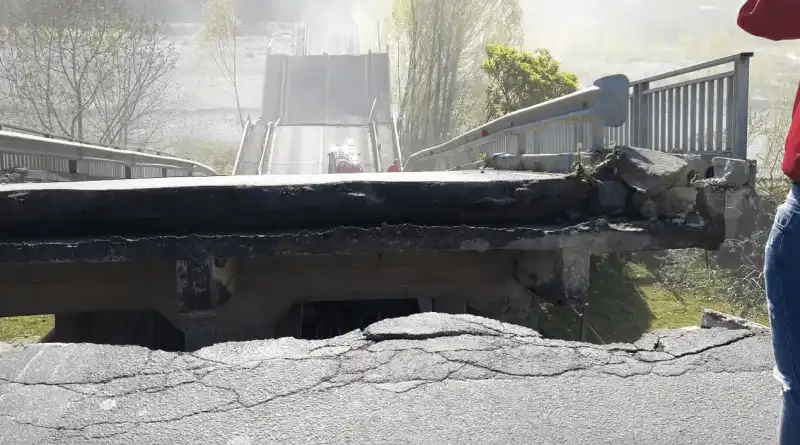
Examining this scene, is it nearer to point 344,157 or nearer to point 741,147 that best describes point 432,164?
point 344,157

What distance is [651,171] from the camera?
4633 mm

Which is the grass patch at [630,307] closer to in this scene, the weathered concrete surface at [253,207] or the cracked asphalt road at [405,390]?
the weathered concrete surface at [253,207]

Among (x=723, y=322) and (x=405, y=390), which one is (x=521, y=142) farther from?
(x=405, y=390)

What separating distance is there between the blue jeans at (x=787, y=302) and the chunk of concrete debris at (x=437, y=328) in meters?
1.89

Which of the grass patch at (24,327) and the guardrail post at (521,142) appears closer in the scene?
the grass patch at (24,327)

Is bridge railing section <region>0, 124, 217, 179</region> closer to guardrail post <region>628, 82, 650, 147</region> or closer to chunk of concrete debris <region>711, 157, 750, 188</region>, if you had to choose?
guardrail post <region>628, 82, 650, 147</region>

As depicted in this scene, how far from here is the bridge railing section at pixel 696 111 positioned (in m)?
6.00

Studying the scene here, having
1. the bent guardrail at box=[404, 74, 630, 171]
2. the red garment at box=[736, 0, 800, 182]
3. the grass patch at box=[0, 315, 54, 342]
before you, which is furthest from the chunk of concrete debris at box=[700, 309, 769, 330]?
the grass patch at box=[0, 315, 54, 342]

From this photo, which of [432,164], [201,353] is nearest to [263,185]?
[201,353]

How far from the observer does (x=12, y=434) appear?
9.16 feet

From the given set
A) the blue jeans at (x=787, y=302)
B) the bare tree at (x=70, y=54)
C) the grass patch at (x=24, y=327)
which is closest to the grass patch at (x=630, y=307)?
the grass patch at (x=24, y=327)

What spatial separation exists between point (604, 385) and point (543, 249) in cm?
143

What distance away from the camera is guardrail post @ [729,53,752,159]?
232 inches

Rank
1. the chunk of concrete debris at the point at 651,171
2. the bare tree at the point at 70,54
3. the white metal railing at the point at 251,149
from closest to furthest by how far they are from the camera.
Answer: the chunk of concrete debris at the point at 651,171
the bare tree at the point at 70,54
the white metal railing at the point at 251,149
